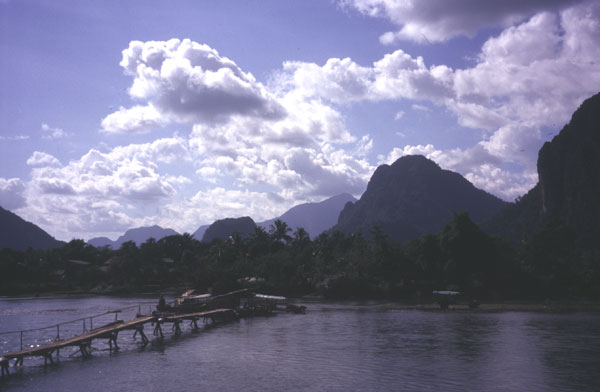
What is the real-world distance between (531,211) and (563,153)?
76.8 feet

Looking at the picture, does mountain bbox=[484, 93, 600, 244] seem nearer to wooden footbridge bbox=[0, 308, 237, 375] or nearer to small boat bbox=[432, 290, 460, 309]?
small boat bbox=[432, 290, 460, 309]

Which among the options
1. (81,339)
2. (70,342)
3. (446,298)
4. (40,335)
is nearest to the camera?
(70,342)

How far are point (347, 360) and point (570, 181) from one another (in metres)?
148

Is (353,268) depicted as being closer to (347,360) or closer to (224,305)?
(224,305)

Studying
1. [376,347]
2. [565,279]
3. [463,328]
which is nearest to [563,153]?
[565,279]

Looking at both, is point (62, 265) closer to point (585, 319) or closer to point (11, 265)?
point (11, 265)

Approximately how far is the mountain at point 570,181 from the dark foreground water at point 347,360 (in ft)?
352

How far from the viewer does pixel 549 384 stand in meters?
23.6

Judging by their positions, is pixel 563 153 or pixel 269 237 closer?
pixel 269 237

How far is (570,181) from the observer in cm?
15025

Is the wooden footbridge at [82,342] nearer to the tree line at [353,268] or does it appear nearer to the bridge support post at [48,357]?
the bridge support post at [48,357]

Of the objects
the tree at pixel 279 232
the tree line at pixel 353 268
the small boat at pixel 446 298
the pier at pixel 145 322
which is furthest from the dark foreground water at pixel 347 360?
the tree at pixel 279 232

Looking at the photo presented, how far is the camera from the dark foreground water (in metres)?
24.3

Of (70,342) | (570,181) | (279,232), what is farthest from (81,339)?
(570,181)
